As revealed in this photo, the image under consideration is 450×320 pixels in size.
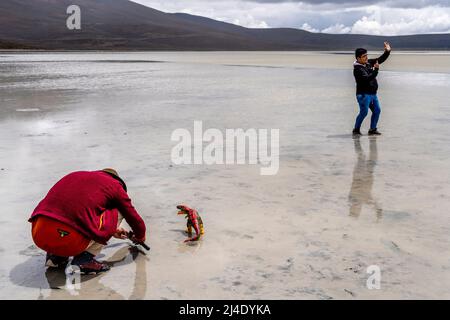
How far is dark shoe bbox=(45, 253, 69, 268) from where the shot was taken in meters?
3.93

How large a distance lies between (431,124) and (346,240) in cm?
695

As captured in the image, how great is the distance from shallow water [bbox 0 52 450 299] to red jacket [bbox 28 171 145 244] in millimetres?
478

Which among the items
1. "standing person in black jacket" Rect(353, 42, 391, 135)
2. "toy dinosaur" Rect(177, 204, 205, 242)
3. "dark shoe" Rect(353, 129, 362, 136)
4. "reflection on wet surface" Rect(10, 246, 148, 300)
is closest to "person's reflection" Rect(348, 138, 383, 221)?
"dark shoe" Rect(353, 129, 362, 136)

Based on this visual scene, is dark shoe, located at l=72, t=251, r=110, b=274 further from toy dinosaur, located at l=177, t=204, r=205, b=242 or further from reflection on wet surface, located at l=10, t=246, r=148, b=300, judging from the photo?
toy dinosaur, located at l=177, t=204, r=205, b=242

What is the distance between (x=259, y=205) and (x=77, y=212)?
Answer: 8.15 ft

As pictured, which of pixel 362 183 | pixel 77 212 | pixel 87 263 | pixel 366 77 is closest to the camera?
pixel 77 212

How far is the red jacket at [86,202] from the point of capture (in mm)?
3541

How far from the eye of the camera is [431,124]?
34.4ft

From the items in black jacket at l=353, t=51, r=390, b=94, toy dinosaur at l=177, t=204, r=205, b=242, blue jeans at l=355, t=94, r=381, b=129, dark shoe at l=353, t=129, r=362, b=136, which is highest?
black jacket at l=353, t=51, r=390, b=94

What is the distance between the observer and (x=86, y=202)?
3561 millimetres

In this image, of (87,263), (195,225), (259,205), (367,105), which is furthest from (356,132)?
(87,263)

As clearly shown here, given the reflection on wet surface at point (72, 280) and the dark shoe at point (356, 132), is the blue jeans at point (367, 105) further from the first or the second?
the reflection on wet surface at point (72, 280)

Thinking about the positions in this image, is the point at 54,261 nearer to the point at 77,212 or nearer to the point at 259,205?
the point at 77,212
